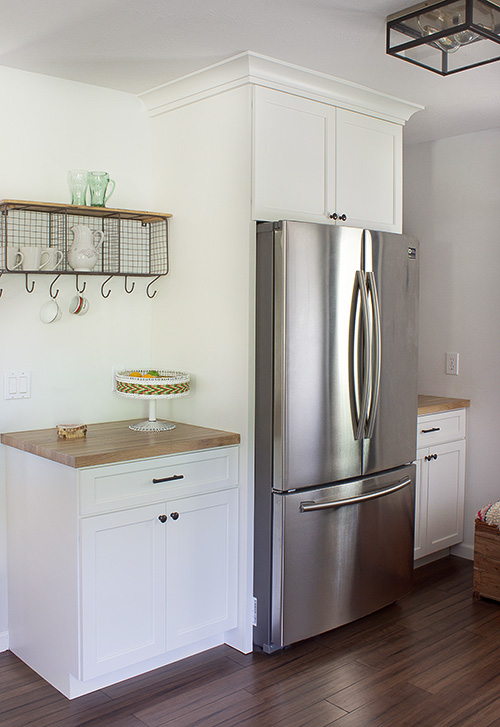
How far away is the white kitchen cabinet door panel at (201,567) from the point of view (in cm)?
263

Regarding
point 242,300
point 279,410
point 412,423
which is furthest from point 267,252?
point 412,423

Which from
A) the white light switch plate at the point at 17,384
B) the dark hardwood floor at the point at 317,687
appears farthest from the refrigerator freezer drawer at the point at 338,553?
the white light switch plate at the point at 17,384

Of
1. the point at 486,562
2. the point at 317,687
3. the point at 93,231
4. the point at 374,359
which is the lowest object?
the point at 317,687

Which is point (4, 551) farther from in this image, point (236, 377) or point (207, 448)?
point (236, 377)

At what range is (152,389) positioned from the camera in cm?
278

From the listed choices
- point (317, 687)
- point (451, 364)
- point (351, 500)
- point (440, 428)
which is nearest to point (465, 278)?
point (451, 364)

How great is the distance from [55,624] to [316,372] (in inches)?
52.7

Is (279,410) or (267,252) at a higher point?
(267,252)

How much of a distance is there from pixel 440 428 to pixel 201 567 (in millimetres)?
1629

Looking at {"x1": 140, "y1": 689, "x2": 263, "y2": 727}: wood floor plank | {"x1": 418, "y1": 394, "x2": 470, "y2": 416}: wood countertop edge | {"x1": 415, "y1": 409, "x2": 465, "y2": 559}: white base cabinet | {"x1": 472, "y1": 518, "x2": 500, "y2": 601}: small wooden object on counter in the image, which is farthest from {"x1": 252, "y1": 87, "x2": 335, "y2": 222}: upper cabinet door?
{"x1": 140, "y1": 689, "x2": 263, "y2": 727}: wood floor plank

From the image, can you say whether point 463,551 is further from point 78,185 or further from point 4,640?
point 78,185

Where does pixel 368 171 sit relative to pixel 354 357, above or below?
above

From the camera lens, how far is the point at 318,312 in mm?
2752

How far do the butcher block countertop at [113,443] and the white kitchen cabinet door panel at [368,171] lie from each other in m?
1.15
